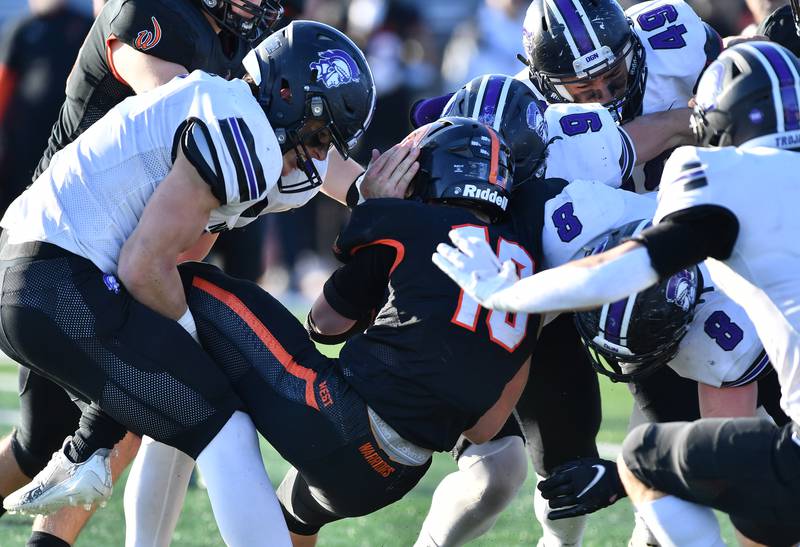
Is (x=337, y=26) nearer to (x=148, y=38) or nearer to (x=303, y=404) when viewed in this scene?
(x=148, y=38)

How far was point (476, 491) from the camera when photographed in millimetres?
4051

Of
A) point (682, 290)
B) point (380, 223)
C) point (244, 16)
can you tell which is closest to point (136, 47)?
point (244, 16)

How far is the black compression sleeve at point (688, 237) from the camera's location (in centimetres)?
294

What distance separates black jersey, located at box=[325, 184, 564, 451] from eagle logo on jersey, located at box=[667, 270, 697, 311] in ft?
1.24

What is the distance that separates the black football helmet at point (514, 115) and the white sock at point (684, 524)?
1234mm

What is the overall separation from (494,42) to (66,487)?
7029 mm

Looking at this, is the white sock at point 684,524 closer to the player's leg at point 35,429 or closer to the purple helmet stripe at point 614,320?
the purple helmet stripe at point 614,320

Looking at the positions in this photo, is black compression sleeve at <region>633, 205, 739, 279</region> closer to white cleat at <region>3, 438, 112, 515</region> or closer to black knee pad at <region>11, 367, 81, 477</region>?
white cleat at <region>3, 438, 112, 515</region>

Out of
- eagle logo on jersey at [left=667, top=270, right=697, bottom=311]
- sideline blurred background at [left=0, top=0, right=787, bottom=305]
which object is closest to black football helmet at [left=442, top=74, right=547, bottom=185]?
eagle logo on jersey at [left=667, top=270, right=697, bottom=311]

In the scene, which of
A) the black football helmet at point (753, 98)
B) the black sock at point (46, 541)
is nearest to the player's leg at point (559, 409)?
the black football helmet at point (753, 98)

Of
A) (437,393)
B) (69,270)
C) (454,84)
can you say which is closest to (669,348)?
(437,393)

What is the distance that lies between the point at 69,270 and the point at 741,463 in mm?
1778

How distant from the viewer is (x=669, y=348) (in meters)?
3.60

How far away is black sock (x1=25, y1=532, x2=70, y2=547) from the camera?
3990 millimetres
